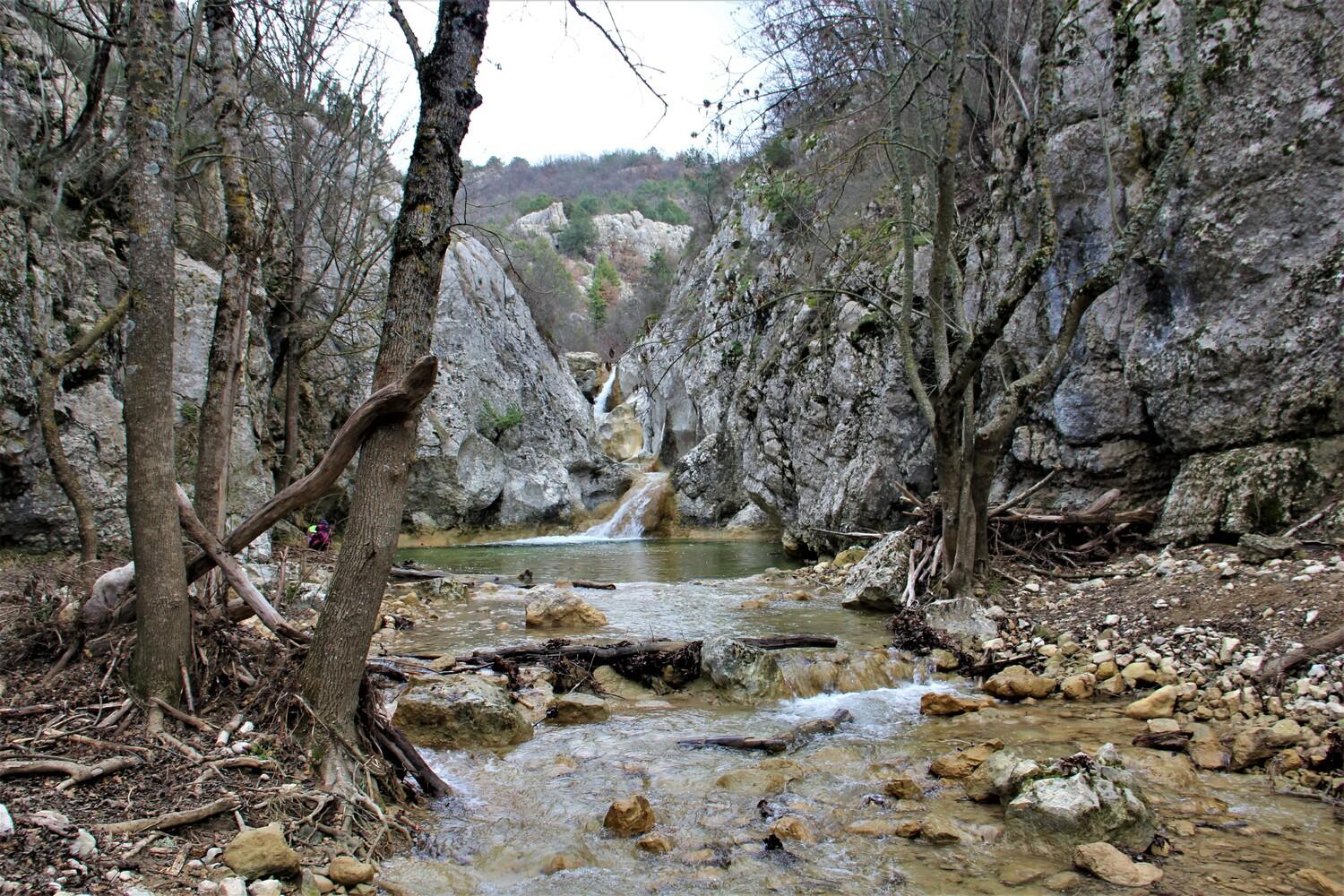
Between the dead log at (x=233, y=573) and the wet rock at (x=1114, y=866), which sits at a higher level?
the dead log at (x=233, y=573)

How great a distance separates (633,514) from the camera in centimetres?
2953

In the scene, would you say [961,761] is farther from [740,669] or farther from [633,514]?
[633,514]

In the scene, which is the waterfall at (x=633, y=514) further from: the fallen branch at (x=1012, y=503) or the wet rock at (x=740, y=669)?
the wet rock at (x=740, y=669)

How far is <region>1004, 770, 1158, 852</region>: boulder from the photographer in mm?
3467

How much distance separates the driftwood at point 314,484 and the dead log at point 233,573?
3.0 inches

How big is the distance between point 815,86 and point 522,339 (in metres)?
28.1

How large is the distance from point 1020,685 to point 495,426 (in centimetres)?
2639

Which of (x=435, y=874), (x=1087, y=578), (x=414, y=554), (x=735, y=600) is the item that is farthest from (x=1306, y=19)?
(x=414, y=554)

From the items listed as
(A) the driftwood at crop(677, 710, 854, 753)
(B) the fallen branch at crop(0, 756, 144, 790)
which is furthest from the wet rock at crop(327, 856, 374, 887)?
(A) the driftwood at crop(677, 710, 854, 753)

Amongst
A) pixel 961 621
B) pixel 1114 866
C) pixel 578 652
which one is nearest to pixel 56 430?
pixel 578 652

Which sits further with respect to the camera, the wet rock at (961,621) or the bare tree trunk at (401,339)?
the wet rock at (961,621)

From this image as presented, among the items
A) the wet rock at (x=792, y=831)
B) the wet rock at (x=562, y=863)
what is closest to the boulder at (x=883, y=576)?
the wet rock at (x=792, y=831)

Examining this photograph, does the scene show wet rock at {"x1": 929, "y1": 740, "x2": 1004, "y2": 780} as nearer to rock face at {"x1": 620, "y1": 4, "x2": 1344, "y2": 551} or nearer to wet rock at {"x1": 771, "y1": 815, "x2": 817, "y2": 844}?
wet rock at {"x1": 771, "y1": 815, "x2": 817, "y2": 844}

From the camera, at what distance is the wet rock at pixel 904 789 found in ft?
13.9
